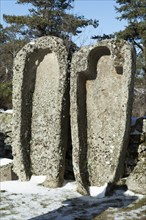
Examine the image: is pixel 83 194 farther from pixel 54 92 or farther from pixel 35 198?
pixel 54 92

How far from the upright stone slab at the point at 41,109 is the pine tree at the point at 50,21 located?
1328 cm

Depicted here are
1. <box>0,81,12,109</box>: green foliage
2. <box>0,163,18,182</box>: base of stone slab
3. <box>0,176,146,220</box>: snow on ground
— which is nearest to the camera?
<box>0,176,146,220</box>: snow on ground

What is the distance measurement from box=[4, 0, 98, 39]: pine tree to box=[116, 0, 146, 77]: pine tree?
185 centimetres

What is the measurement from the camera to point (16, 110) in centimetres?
736

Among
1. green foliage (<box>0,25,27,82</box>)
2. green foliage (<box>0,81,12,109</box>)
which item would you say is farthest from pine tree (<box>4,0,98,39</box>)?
green foliage (<box>0,81,12,109</box>)

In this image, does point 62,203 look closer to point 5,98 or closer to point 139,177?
point 139,177

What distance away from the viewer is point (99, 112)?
22.9 feet

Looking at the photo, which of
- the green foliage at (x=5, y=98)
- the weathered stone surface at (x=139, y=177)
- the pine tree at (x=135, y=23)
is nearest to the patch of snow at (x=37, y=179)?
the weathered stone surface at (x=139, y=177)

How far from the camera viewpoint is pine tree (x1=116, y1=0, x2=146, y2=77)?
20.0 meters

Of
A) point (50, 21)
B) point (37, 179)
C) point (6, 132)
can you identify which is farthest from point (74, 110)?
point (50, 21)

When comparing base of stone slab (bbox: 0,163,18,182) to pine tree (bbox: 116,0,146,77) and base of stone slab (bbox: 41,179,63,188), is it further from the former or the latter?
pine tree (bbox: 116,0,146,77)

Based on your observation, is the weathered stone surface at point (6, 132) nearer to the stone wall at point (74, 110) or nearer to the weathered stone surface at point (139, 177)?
the stone wall at point (74, 110)

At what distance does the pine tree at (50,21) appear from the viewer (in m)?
20.5

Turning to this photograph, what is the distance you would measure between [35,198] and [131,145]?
209 centimetres
